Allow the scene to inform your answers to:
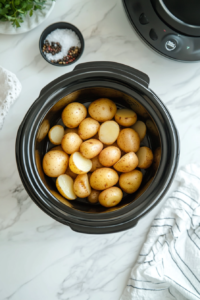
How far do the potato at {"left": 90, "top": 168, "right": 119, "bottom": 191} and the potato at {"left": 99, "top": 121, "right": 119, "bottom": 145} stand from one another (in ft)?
0.29

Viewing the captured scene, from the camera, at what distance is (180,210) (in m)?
0.82

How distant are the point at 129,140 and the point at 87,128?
4.8 inches

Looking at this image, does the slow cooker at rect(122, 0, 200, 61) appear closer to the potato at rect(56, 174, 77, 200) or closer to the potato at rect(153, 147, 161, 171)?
the potato at rect(153, 147, 161, 171)

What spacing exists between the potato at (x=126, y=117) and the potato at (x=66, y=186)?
22 cm

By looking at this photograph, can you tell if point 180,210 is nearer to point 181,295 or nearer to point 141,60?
point 181,295

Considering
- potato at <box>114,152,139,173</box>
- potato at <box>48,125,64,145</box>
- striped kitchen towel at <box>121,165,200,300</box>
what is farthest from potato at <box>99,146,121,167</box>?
striped kitchen towel at <box>121,165,200,300</box>

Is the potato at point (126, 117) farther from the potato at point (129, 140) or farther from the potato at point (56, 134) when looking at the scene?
the potato at point (56, 134)

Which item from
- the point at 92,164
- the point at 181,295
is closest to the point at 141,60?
the point at 92,164

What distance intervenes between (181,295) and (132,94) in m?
0.66

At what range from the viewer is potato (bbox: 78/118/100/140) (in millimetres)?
725

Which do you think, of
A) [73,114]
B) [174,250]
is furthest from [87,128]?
[174,250]

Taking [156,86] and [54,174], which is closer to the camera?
[54,174]

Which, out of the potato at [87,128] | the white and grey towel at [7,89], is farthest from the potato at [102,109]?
the white and grey towel at [7,89]

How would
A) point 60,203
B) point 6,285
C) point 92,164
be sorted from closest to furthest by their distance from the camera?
1. point 60,203
2. point 92,164
3. point 6,285
